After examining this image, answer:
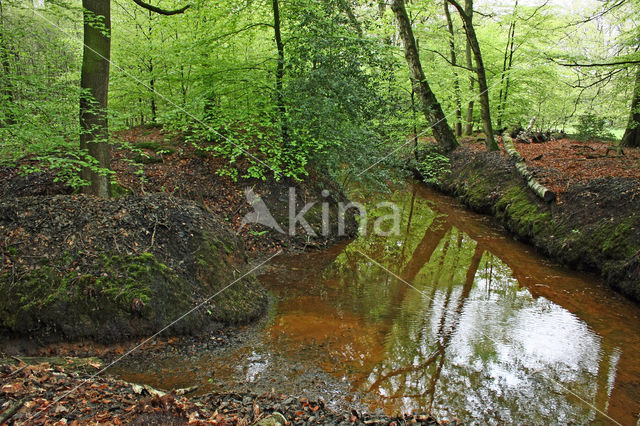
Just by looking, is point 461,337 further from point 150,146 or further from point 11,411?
point 150,146

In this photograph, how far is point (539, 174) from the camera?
10.3 meters

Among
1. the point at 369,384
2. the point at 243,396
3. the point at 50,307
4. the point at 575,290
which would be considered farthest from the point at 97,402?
the point at 575,290

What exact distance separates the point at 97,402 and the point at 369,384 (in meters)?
2.57

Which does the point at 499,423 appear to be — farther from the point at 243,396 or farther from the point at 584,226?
the point at 584,226

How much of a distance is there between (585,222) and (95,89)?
33.3ft

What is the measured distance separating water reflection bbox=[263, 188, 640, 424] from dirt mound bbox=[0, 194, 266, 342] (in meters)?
1.20

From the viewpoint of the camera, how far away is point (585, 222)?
7.74 metres

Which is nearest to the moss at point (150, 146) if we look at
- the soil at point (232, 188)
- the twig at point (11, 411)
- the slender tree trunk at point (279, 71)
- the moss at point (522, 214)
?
the soil at point (232, 188)

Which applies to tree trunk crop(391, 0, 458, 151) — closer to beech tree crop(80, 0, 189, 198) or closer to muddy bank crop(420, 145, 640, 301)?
muddy bank crop(420, 145, 640, 301)

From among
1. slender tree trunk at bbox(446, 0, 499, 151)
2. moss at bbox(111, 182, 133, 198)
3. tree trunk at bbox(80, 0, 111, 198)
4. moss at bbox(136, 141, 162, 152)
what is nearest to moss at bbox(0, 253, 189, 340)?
tree trunk at bbox(80, 0, 111, 198)

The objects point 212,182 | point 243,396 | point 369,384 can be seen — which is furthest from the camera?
point 212,182

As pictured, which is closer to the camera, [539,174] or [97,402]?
[97,402]

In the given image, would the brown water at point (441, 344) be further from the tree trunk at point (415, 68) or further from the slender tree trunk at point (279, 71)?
the tree trunk at point (415, 68)

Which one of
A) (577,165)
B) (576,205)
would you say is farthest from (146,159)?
(577,165)
